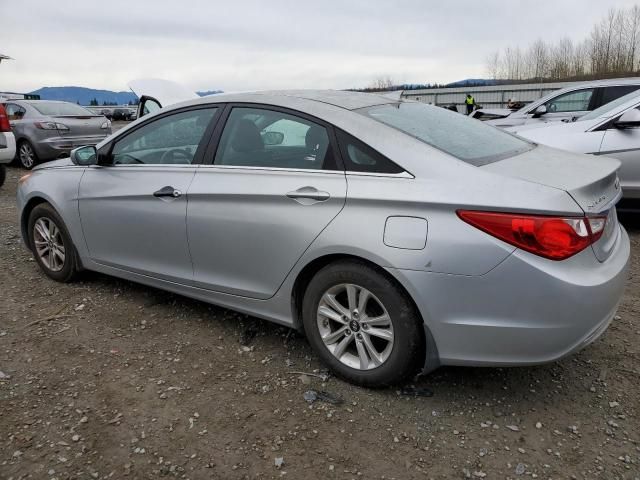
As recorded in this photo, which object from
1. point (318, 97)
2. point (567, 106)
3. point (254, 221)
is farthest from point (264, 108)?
point (567, 106)

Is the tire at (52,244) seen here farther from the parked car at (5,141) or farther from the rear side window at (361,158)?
the parked car at (5,141)

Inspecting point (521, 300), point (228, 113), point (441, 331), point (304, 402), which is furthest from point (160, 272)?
point (521, 300)

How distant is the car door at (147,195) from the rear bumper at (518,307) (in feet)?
5.14

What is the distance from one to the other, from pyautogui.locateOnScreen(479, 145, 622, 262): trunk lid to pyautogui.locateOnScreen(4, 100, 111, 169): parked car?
985 centimetres

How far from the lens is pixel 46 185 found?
414 centimetres

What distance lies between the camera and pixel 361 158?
8.59 ft

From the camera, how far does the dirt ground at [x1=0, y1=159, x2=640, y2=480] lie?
224 centimetres

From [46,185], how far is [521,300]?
362 cm

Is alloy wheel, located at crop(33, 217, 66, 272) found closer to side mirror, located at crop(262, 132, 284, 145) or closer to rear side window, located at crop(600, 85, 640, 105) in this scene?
side mirror, located at crop(262, 132, 284, 145)

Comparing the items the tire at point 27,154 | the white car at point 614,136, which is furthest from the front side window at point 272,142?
the tire at point 27,154

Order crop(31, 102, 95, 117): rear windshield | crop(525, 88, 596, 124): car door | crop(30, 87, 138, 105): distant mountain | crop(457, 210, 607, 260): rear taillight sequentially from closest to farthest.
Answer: crop(457, 210, 607, 260): rear taillight
crop(525, 88, 596, 124): car door
crop(31, 102, 95, 117): rear windshield
crop(30, 87, 138, 105): distant mountain

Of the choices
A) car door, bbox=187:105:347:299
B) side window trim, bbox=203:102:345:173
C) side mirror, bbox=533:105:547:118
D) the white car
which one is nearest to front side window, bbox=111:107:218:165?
side window trim, bbox=203:102:345:173

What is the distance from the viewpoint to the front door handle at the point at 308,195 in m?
2.64

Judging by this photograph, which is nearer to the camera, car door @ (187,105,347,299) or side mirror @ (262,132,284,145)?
car door @ (187,105,347,299)
